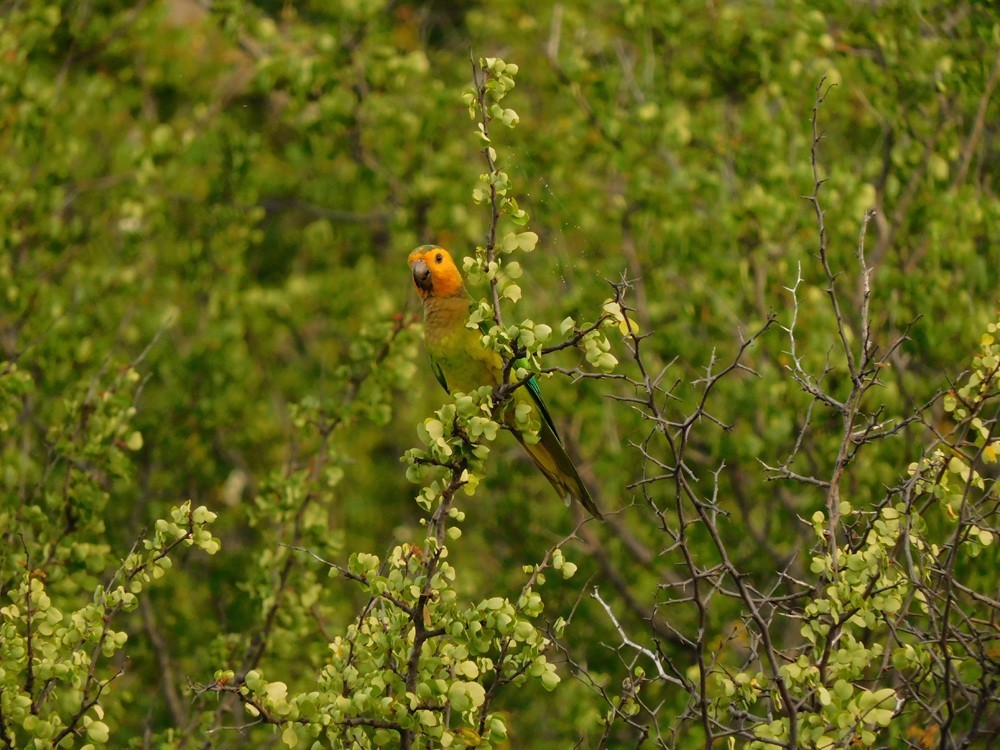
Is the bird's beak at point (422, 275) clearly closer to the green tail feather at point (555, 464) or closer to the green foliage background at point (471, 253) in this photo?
the green foliage background at point (471, 253)

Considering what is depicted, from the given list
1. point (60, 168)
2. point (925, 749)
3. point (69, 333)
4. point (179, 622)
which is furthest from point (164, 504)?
point (925, 749)

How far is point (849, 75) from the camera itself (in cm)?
670

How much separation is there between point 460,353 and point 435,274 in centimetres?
50

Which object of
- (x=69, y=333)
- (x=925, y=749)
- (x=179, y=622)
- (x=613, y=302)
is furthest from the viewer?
(x=179, y=622)

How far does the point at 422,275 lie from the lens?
5.15 meters

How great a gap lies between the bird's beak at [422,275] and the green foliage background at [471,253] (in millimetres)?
233

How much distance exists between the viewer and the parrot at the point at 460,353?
4.74 m

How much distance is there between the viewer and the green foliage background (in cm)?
539

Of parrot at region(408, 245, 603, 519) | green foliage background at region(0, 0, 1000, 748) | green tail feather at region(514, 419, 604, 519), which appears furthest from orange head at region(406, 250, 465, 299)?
green tail feather at region(514, 419, 604, 519)

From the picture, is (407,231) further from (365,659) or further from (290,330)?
(365,659)

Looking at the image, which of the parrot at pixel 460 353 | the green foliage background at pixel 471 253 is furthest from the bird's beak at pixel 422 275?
the green foliage background at pixel 471 253

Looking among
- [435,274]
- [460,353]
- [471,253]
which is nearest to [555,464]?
[460,353]

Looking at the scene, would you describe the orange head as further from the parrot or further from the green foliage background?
the green foliage background

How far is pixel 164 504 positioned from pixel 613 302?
4.82m
